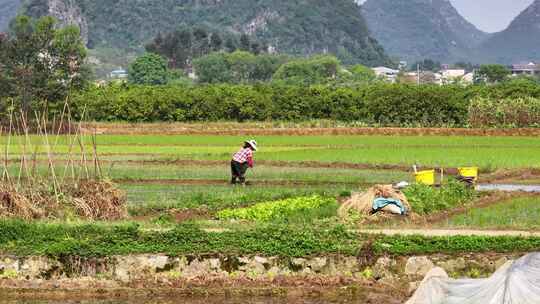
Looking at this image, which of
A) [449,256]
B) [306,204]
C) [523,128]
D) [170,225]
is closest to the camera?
[449,256]

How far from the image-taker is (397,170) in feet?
99.5

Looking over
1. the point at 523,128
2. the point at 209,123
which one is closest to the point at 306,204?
the point at 523,128

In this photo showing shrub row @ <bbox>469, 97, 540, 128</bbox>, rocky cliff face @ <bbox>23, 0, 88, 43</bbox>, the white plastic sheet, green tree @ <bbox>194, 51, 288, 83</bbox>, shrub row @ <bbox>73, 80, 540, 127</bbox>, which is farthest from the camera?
rocky cliff face @ <bbox>23, 0, 88, 43</bbox>

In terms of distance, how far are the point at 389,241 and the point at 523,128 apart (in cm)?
3544

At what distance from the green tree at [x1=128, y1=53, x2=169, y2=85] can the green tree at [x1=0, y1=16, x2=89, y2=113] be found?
61.6 metres

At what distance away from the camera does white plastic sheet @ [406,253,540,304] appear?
33.9 ft

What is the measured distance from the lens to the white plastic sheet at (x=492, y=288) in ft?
33.9

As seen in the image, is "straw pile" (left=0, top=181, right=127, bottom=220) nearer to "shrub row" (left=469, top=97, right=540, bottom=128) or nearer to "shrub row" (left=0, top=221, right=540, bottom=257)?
"shrub row" (left=0, top=221, right=540, bottom=257)

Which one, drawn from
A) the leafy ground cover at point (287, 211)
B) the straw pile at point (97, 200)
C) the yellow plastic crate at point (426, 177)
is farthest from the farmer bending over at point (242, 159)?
the straw pile at point (97, 200)

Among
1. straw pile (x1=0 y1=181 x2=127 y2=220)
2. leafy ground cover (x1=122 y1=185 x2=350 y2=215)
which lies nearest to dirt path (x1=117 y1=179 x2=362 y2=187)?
leafy ground cover (x1=122 y1=185 x2=350 y2=215)

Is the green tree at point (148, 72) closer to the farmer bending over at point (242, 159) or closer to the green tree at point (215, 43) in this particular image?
the green tree at point (215, 43)

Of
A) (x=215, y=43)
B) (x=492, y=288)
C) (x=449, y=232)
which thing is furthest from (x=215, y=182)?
(x=215, y=43)

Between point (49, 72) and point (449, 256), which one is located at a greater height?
point (49, 72)

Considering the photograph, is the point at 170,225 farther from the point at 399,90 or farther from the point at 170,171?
the point at 399,90
